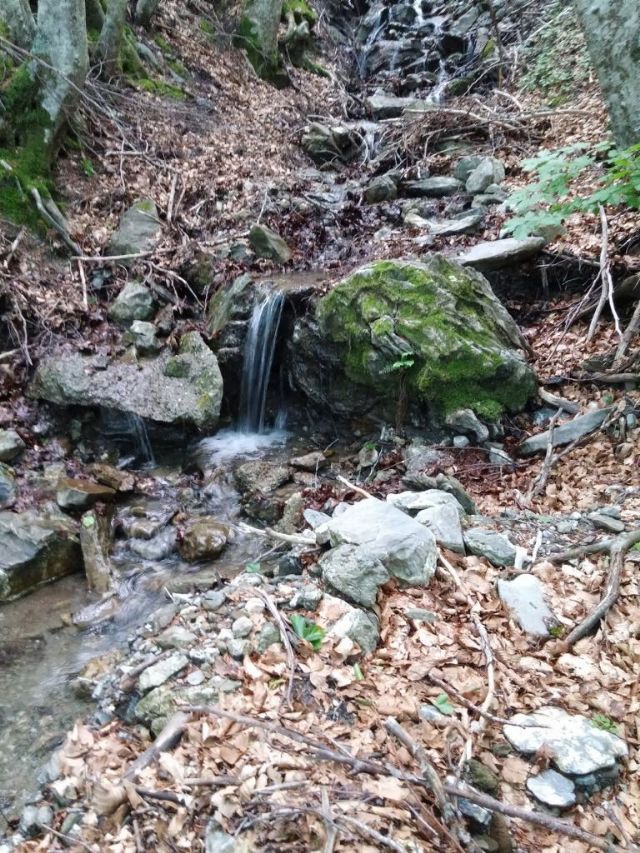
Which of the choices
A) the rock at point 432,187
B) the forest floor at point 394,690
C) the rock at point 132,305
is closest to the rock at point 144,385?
the forest floor at point 394,690

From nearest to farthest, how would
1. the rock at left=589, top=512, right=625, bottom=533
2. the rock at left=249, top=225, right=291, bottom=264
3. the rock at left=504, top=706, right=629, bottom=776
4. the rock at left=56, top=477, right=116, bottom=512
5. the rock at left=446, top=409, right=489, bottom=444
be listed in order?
the rock at left=504, top=706, right=629, bottom=776
the rock at left=589, top=512, right=625, bottom=533
the rock at left=56, top=477, right=116, bottom=512
the rock at left=446, top=409, right=489, bottom=444
the rock at left=249, top=225, right=291, bottom=264

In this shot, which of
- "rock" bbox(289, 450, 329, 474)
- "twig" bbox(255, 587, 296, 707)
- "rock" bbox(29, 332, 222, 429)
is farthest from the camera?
"rock" bbox(29, 332, 222, 429)

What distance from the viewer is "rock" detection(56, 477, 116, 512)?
5.33 m

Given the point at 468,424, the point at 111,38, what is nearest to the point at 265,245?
the point at 468,424

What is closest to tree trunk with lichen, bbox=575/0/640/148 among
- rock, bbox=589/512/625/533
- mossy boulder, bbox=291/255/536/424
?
mossy boulder, bbox=291/255/536/424

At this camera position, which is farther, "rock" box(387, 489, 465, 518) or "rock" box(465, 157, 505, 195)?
"rock" box(465, 157, 505, 195)

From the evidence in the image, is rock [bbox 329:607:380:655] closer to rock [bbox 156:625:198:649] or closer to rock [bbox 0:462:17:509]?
rock [bbox 156:625:198:649]

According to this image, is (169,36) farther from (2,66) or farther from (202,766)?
(202,766)

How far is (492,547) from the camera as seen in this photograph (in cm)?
352

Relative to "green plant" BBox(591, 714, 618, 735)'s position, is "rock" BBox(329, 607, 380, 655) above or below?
above

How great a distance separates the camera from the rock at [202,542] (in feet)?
16.1

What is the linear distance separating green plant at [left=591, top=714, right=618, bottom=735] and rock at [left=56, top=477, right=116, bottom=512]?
466 centimetres

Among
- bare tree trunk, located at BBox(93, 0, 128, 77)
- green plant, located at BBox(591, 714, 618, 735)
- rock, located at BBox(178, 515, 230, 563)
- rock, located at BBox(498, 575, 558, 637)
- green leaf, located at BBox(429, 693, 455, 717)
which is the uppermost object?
bare tree trunk, located at BBox(93, 0, 128, 77)

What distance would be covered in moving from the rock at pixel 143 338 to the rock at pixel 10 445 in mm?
1723
